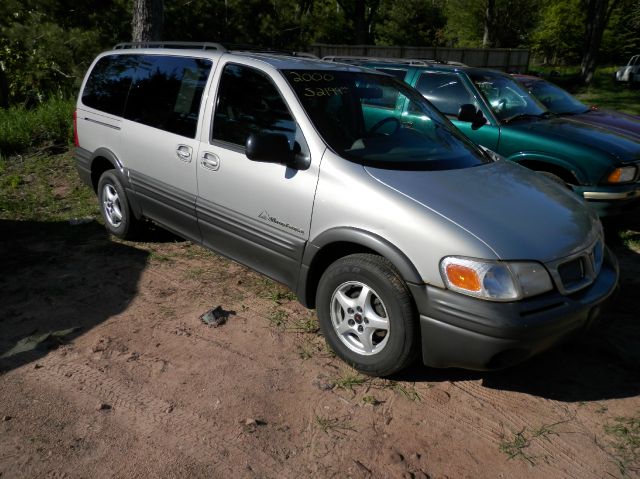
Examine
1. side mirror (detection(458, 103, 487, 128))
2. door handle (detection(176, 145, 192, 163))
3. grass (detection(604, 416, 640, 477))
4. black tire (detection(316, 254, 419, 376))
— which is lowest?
grass (detection(604, 416, 640, 477))

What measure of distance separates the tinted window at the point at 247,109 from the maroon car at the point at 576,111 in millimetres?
4476

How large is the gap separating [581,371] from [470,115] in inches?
132

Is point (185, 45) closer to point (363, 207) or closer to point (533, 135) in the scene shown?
point (363, 207)

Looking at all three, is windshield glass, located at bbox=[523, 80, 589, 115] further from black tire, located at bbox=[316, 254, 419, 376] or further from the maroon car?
black tire, located at bbox=[316, 254, 419, 376]

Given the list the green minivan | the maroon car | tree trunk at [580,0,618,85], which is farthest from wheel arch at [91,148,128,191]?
tree trunk at [580,0,618,85]

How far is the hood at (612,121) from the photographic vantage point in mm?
6664

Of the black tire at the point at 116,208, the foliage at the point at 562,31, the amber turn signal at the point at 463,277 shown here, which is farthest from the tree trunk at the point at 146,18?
the foliage at the point at 562,31

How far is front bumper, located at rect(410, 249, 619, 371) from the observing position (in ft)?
9.03

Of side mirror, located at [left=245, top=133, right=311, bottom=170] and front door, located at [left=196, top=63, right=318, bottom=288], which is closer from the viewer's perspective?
side mirror, located at [left=245, top=133, right=311, bottom=170]

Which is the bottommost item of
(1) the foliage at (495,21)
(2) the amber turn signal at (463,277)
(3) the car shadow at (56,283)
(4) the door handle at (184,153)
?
(3) the car shadow at (56,283)

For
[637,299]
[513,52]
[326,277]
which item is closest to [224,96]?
[326,277]

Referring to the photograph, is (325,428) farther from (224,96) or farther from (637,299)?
(637,299)

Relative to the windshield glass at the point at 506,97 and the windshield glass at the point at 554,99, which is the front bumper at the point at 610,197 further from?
the windshield glass at the point at 554,99

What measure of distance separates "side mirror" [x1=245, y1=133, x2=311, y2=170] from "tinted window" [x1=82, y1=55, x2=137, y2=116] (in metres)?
2.25
